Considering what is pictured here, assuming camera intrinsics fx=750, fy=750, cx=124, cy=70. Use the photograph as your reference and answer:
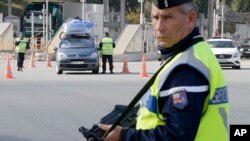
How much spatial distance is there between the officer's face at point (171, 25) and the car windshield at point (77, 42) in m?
27.8

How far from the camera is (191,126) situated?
337 centimetres

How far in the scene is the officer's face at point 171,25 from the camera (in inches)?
141

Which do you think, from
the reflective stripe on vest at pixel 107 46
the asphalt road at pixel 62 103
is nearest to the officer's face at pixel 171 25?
the asphalt road at pixel 62 103

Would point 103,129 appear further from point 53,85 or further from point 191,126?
point 53,85

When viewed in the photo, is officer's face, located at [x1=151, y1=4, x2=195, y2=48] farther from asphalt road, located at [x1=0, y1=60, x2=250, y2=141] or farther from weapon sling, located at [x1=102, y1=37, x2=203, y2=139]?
asphalt road, located at [x1=0, y1=60, x2=250, y2=141]

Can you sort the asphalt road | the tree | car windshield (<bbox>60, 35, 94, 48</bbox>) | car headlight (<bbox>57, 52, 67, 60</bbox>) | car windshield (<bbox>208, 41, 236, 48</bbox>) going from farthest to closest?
the tree
car windshield (<bbox>208, 41, 236, 48</bbox>)
car windshield (<bbox>60, 35, 94, 48</bbox>)
car headlight (<bbox>57, 52, 67, 60</bbox>)
the asphalt road

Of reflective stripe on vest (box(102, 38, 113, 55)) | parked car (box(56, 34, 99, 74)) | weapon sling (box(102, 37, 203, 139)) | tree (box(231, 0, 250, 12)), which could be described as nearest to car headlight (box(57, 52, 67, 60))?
parked car (box(56, 34, 99, 74))

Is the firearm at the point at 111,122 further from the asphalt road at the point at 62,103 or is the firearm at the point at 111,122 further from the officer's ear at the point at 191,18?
the asphalt road at the point at 62,103

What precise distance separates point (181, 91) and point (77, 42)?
28.4 metres

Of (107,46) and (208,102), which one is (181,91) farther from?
(107,46)

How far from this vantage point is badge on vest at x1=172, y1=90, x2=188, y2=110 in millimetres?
3357

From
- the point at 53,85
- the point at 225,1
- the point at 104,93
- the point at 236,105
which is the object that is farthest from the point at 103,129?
the point at 225,1

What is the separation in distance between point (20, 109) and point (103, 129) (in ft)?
41.8

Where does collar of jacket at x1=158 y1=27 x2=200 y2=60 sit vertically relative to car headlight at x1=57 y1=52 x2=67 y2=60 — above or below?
above
